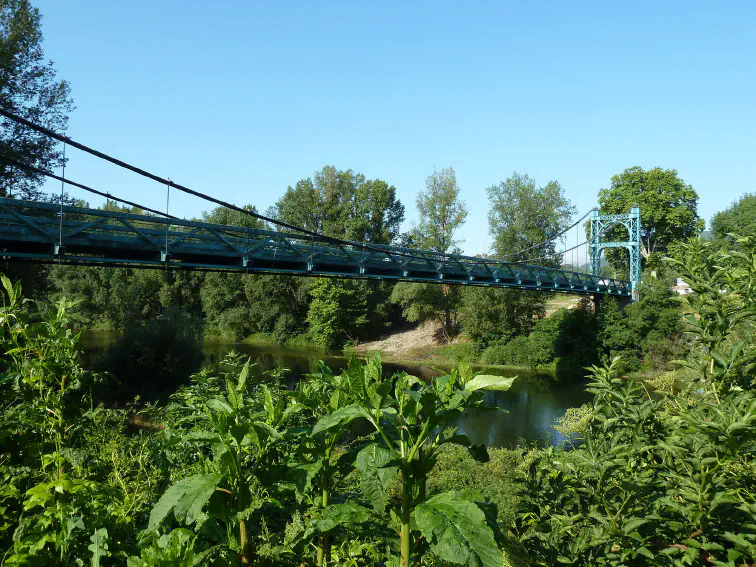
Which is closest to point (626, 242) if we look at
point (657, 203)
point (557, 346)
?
point (657, 203)

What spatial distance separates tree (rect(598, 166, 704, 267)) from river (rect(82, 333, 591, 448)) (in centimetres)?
1418

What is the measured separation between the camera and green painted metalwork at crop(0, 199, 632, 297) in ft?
34.2

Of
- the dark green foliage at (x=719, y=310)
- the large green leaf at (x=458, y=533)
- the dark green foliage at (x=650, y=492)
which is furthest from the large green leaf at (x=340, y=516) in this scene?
the dark green foliage at (x=719, y=310)

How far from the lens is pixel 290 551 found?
63.9 inches

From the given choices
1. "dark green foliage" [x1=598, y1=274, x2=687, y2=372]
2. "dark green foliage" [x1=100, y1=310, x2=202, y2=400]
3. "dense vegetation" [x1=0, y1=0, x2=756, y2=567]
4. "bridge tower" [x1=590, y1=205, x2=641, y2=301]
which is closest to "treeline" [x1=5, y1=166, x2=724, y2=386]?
"dark green foliage" [x1=598, y1=274, x2=687, y2=372]

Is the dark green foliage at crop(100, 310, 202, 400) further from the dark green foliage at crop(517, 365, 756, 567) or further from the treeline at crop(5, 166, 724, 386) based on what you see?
the dark green foliage at crop(517, 365, 756, 567)

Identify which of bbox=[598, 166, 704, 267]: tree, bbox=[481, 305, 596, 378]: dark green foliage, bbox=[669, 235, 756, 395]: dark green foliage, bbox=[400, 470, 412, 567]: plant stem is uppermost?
bbox=[598, 166, 704, 267]: tree

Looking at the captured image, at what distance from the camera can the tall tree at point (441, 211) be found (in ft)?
96.7

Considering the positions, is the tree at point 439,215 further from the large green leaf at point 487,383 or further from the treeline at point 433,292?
the large green leaf at point 487,383

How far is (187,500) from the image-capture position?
1437 mm

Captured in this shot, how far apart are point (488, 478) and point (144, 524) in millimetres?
6580

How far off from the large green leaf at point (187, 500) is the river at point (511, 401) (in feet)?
21.1

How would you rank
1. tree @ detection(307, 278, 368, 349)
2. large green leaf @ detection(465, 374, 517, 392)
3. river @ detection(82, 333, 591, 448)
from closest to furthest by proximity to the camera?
large green leaf @ detection(465, 374, 517, 392) → river @ detection(82, 333, 591, 448) → tree @ detection(307, 278, 368, 349)

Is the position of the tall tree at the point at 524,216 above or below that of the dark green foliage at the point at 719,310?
above
